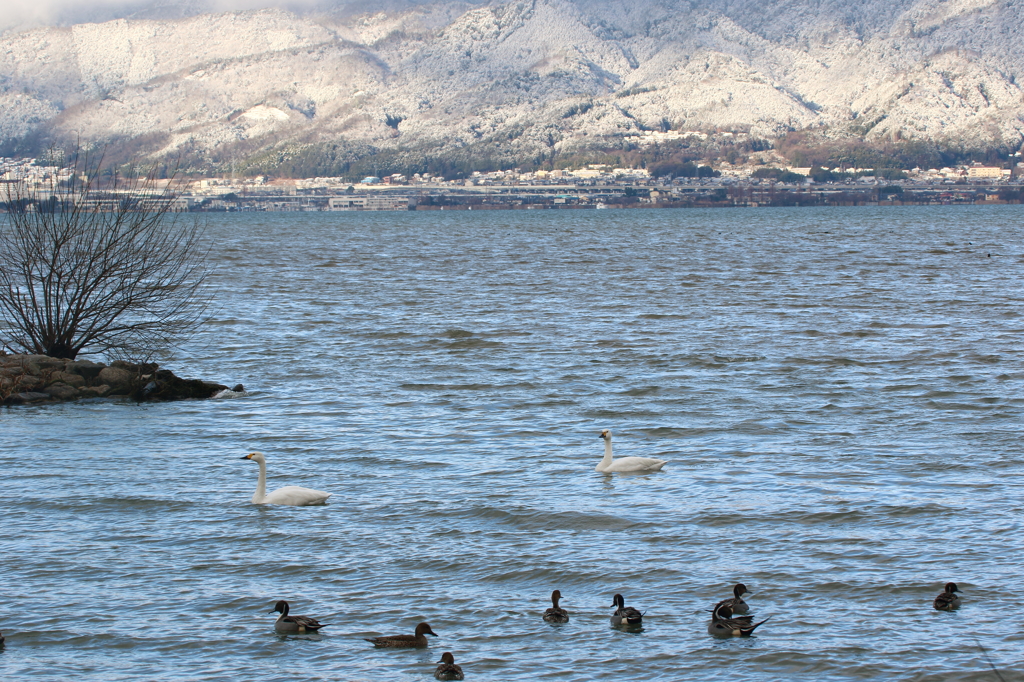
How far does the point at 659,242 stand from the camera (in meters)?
113

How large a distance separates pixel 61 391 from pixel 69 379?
61 cm

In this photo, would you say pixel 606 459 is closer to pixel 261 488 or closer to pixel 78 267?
pixel 261 488

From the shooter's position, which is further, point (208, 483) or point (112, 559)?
point (208, 483)

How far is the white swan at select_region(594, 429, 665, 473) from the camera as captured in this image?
1898 cm

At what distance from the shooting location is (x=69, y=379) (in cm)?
2698

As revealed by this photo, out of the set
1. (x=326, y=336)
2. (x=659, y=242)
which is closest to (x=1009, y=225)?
(x=659, y=242)

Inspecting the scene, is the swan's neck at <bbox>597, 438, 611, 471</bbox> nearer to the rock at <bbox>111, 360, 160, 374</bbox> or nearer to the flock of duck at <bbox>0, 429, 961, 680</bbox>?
the flock of duck at <bbox>0, 429, 961, 680</bbox>

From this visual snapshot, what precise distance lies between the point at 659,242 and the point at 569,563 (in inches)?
3946

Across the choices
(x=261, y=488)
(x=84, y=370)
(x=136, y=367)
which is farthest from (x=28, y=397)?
(x=261, y=488)

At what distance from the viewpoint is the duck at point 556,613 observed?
12.3 metres

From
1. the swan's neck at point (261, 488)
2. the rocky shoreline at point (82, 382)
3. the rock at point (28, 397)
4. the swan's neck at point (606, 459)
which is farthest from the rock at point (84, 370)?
the swan's neck at point (606, 459)

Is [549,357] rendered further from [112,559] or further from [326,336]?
[112,559]

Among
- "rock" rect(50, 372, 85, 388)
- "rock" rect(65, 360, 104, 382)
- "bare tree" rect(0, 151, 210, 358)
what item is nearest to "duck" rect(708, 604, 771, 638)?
"bare tree" rect(0, 151, 210, 358)

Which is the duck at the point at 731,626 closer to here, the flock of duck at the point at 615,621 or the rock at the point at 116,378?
the flock of duck at the point at 615,621
